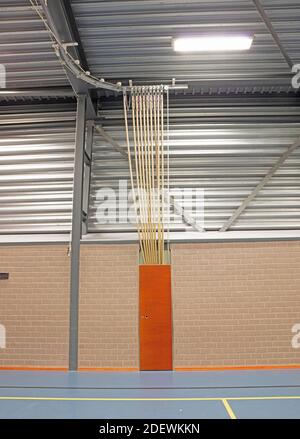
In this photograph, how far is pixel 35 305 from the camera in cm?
663

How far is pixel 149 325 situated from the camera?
6.39m

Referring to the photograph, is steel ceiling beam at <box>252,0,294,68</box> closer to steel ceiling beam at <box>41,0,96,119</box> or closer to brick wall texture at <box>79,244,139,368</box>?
steel ceiling beam at <box>41,0,96,119</box>

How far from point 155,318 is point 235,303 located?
158 centimetres

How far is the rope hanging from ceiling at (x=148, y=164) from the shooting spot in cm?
673

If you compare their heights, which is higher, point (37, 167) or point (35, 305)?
point (37, 167)

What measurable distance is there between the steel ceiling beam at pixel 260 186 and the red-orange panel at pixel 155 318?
1939 millimetres

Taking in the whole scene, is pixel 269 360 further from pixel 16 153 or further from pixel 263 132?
pixel 16 153

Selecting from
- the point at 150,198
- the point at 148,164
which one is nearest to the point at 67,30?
the point at 148,164

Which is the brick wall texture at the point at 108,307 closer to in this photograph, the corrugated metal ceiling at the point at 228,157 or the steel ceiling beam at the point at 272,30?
the corrugated metal ceiling at the point at 228,157

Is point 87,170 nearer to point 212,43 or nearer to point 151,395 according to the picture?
point 212,43

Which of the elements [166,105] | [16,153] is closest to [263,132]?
[166,105]

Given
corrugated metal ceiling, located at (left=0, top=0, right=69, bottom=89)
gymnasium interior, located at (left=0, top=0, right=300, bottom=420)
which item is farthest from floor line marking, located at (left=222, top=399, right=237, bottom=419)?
corrugated metal ceiling, located at (left=0, top=0, right=69, bottom=89)

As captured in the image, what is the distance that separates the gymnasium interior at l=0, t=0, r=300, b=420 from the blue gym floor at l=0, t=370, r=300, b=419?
66mm

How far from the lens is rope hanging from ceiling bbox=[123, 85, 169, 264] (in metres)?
6.73
